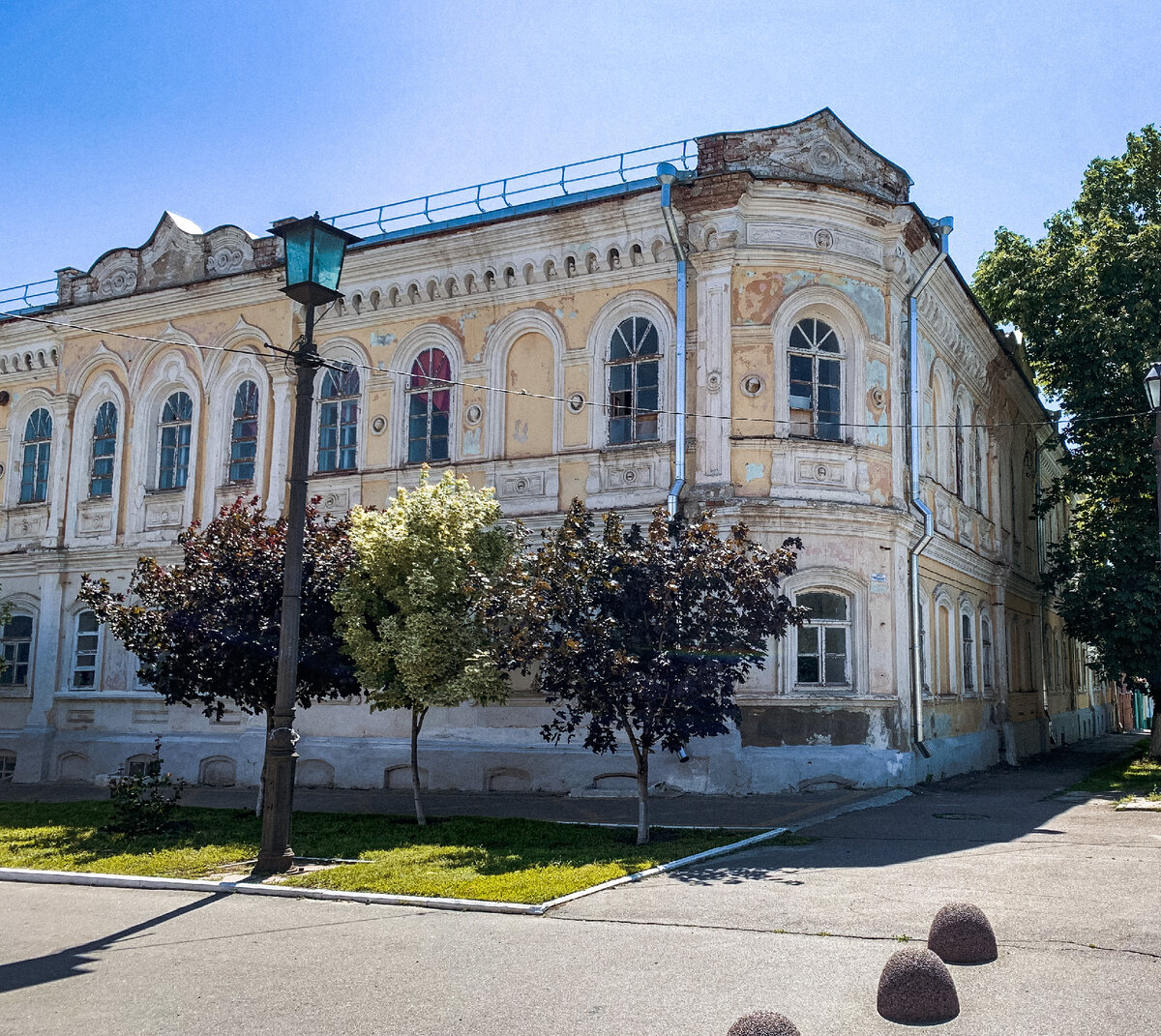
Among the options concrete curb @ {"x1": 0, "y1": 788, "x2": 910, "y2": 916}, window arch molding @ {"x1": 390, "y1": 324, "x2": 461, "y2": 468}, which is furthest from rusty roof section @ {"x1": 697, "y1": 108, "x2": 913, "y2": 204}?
concrete curb @ {"x1": 0, "y1": 788, "x2": 910, "y2": 916}

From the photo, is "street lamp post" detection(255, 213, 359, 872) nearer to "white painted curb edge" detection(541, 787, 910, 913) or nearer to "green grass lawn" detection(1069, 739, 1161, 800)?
"white painted curb edge" detection(541, 787, 910, 913)

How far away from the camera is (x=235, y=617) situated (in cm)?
1469

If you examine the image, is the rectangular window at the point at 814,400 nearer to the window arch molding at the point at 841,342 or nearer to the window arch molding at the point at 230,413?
the window arch molding at the point at 841,342

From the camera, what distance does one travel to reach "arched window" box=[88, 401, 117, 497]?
2331 centimetres

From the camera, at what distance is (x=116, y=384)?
76.9 feet

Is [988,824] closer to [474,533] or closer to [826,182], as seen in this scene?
[474,533]

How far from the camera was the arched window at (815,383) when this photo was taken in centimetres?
1789

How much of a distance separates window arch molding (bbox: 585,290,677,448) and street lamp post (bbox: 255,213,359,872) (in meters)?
7.25

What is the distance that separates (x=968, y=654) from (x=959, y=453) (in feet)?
13.2

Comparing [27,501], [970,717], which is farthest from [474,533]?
[27,501]

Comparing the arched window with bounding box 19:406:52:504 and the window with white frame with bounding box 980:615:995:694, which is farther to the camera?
the arched window with bounding box 19:406:52:504

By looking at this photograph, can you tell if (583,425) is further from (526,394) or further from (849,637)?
(849,637)

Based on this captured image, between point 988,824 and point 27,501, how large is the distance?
2002cm

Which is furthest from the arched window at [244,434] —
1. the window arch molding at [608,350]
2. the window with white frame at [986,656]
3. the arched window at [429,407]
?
the window with white frame at [986,656]
